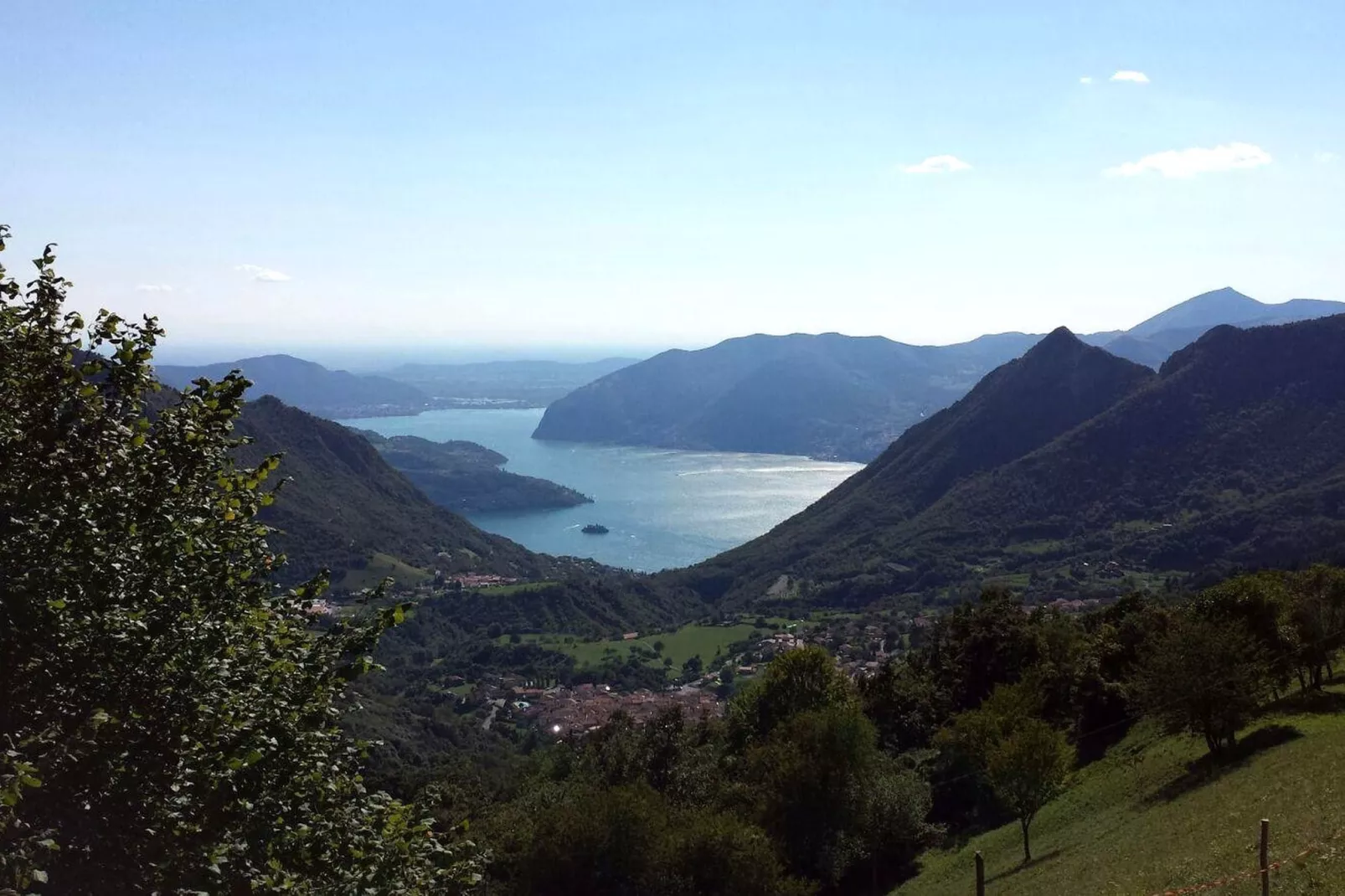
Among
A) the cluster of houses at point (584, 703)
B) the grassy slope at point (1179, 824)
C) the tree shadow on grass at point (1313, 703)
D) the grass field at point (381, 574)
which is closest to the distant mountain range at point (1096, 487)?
the grass field at point (381, 574)

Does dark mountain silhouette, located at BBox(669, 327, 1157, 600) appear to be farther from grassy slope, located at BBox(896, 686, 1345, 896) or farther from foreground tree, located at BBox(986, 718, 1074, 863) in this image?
foreground tree, located at BBox(986, 718, 1074, 863)

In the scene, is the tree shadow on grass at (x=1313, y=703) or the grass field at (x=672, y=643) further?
the grass field at (x=672, y=643)

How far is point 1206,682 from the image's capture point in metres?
22.0

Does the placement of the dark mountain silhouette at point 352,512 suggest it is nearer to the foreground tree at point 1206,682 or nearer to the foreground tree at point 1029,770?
the foreground tree at point 1029,770

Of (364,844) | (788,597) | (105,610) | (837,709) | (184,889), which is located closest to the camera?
(184,889)

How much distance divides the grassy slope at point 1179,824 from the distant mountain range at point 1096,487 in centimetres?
8436

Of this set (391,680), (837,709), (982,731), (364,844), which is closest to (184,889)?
(364,844)

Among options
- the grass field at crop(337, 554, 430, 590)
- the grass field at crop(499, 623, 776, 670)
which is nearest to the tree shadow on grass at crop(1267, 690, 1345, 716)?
the grass field at crop(499, 623, 776, 670)

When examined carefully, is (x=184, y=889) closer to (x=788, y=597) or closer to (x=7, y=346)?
(x=7, y=346)

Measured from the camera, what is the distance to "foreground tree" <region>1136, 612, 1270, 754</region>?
21938 millimetres

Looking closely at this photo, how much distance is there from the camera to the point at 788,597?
124312mm

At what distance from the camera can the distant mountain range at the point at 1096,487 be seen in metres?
110

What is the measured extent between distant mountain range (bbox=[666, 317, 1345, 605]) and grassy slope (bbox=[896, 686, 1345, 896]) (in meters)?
84.4

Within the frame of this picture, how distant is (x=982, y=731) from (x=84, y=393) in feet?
87.1
